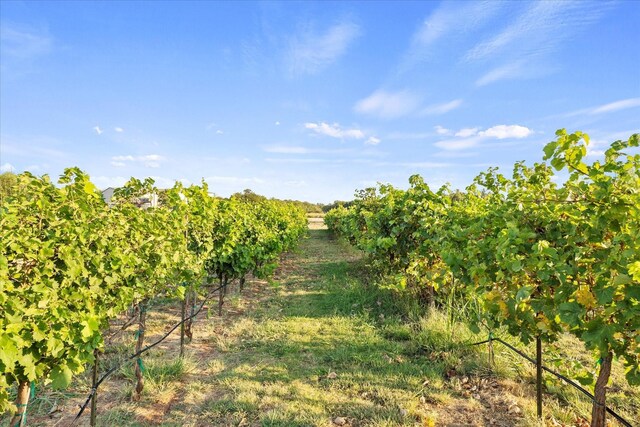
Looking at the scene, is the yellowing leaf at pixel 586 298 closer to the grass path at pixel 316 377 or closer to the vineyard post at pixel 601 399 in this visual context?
the vineyard post at pixel 601 399

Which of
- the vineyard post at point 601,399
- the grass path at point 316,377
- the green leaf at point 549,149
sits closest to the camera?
the green leaf at point 549,149

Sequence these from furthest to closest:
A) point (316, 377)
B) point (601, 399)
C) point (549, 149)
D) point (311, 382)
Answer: point (316, 377), point (311, 382), point (601, 399), point (549, 149)

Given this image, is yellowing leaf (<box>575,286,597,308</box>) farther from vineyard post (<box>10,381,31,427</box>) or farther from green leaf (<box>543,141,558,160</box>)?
Result: vineyard post (<box>10,381,31,427</box>)

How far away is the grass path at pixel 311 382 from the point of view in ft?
11.4

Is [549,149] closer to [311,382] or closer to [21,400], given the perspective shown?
[311,382]

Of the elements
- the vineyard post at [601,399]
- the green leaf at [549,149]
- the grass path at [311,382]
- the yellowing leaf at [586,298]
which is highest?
the green leaf at [549,149]

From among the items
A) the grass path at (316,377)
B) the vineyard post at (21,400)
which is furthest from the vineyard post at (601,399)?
the vineyard post at (21,400)

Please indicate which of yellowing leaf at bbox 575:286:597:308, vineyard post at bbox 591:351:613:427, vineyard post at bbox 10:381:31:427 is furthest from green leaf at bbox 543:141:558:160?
vineyard post at bbox 10:381:31:427

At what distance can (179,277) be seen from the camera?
4.50m

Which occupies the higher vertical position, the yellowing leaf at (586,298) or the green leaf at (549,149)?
the green leaf at (549,149)

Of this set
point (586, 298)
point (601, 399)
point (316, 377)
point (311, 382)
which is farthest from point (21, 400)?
point (601, 399)

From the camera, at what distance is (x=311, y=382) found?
13.6 feet

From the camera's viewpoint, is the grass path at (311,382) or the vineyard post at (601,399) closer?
the vineyard post at (601,399)

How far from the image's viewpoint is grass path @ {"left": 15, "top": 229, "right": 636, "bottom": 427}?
3465 mm
